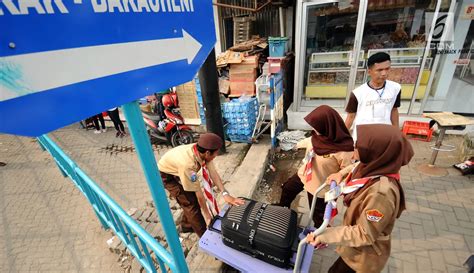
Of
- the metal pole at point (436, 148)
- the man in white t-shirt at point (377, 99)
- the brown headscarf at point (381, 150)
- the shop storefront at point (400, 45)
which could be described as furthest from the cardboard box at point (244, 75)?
the brown headscarf at point (381, 150)

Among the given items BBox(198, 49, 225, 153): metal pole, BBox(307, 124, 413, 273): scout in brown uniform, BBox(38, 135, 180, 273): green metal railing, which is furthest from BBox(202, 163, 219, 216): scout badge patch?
BBox(198, 49, 225, 153): metal pole

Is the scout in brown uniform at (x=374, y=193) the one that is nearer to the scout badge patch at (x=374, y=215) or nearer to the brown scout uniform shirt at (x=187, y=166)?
the scout badge patch at (x=374, y=215)

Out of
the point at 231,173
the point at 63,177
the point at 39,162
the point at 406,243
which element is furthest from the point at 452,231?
the point at 39,162

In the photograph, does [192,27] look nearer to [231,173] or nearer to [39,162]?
[231,173]

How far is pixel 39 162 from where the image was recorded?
17.9 ft

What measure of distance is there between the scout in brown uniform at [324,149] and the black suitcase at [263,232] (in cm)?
52

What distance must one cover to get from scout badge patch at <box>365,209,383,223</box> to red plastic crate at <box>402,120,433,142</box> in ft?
14.4

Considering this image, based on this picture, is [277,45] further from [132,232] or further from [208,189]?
[132,232]

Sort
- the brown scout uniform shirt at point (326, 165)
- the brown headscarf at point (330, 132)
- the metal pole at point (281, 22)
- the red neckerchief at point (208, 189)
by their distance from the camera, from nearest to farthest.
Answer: the brown headscarf at point (330, 132)
the brown scout uniform shirt at point (326, 165)
the red neckerchief at point (208, 189)
the metal pole at point (281, 22)

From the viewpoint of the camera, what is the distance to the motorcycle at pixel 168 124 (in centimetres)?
534

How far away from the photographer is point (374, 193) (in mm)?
1479

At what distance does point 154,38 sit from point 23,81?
389 millimetres

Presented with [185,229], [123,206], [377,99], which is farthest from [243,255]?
[123,206]

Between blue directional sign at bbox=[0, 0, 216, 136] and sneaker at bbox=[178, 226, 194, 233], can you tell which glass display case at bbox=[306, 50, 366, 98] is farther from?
blue directional sign at bbox=[0, 0, 216, 136]
